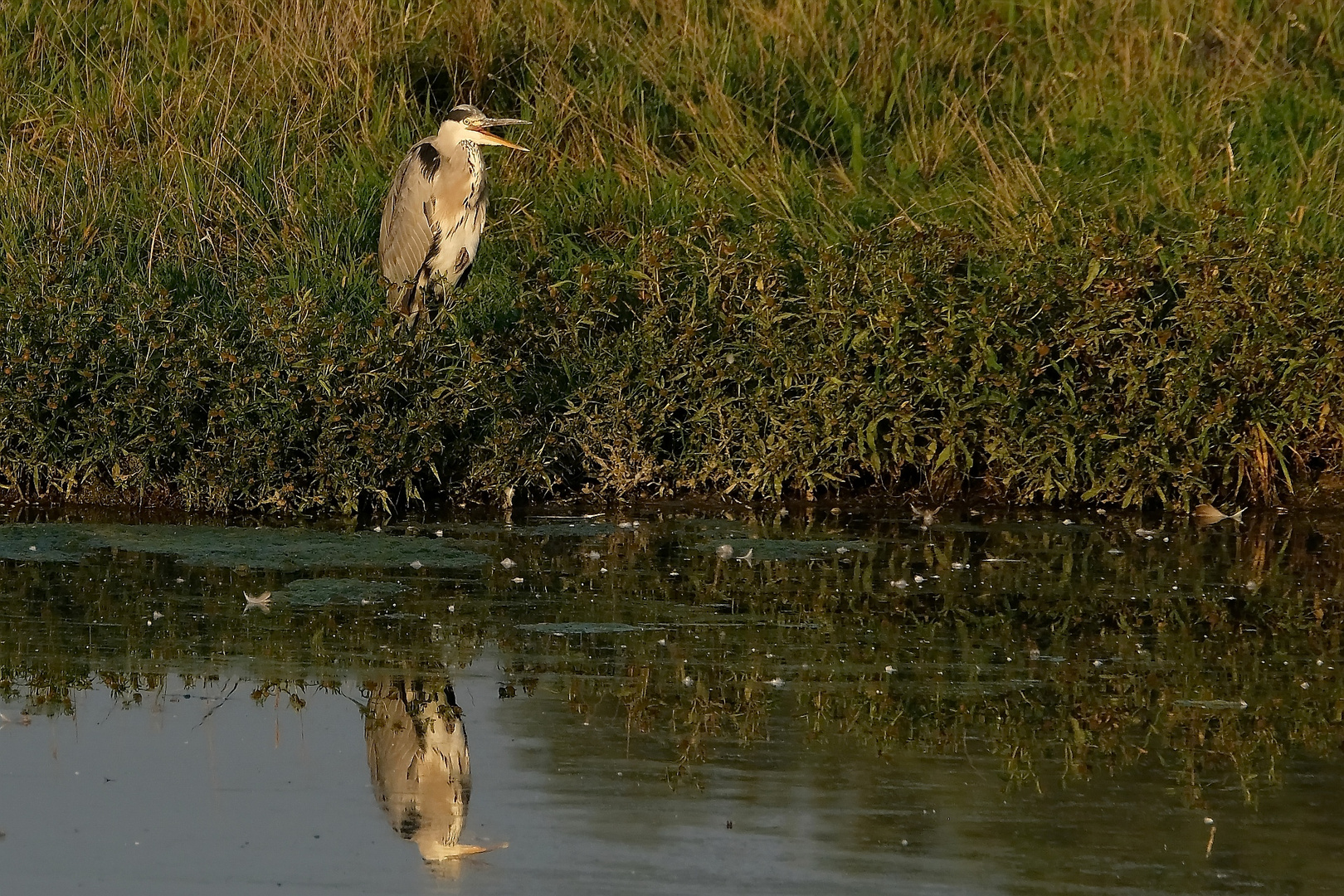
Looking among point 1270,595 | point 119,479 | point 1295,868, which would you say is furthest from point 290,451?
point 1295,868

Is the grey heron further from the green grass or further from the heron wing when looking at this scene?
the green grass

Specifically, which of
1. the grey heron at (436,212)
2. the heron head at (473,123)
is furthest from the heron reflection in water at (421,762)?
the heron head at (473,123)

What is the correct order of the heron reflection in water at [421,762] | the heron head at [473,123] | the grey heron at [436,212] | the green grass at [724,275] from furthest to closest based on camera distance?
the heron head at [473,123] → the grey heron at [436,212] → the green grass at [724,275] → the heron reflection in water at [421,762]

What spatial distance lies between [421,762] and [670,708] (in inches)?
27.5

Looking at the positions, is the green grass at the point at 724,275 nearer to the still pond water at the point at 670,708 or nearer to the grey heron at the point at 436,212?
the grey heron at the point at 436,212

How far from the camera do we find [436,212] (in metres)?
8.30

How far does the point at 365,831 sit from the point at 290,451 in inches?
143

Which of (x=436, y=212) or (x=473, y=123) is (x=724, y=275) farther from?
(x=473, y=123)

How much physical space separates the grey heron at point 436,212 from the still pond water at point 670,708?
1.74 metres

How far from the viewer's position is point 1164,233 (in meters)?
8.04

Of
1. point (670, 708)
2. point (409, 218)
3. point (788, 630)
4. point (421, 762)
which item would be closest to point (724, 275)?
point (409, 218)

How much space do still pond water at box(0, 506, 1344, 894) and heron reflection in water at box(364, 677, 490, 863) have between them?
1 cm

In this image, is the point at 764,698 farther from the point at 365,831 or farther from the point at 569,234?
the point at 569,234

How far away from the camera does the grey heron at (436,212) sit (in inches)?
328
